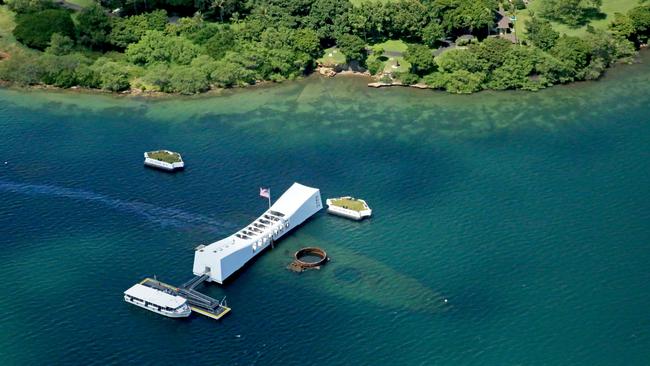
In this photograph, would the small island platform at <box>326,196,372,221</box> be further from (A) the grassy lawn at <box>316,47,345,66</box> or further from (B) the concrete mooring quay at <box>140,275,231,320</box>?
(A) the grassy lawn at <box>316,47,345,66</box>

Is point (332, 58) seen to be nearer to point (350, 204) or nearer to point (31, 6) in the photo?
point (350, 204)

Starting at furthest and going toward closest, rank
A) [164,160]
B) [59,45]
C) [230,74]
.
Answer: [59,45] < [230,74] < [164,160]

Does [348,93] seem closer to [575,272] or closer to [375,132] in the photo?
[375,132]

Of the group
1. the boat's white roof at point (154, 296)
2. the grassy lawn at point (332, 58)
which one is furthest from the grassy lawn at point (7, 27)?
the boat's white roof at point (154, 296)

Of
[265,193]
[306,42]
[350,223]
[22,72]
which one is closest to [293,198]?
[265,193]

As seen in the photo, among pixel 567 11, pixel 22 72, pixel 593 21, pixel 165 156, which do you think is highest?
pixel 567 11

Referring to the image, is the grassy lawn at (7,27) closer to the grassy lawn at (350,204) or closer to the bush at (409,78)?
the bush at (409,78)

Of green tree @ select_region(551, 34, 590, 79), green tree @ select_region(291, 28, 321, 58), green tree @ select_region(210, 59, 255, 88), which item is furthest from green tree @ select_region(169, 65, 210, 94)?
green tree @ select_region(551, 34, 590, 79)
